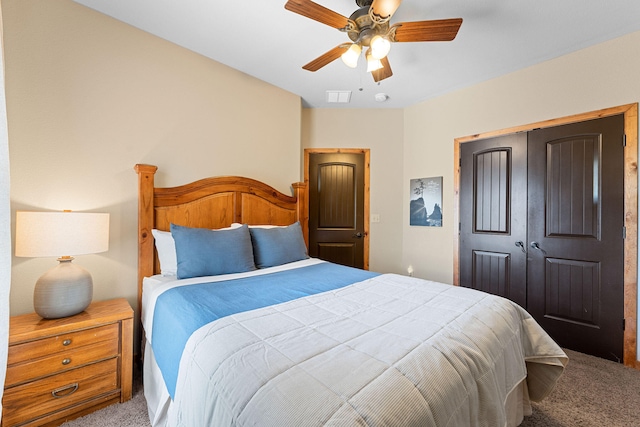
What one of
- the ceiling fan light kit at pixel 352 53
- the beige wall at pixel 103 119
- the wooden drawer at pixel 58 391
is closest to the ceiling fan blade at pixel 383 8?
the ceiling fan light kit at pixel 352 53

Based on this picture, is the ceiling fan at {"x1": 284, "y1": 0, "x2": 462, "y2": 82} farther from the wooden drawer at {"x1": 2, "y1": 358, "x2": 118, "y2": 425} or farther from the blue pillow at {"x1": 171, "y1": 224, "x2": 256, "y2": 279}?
the wooden drawer at {"x1": 2, "y1": 358, "x2": 118, "y2": 425}

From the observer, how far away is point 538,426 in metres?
1.62

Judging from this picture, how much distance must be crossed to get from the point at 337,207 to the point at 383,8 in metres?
2.52

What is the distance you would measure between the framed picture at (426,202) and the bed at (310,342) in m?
1.77

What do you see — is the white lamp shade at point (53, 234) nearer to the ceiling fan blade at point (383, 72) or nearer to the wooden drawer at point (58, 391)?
the wooden drawer at point (58, 391)

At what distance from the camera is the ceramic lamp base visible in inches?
64.4

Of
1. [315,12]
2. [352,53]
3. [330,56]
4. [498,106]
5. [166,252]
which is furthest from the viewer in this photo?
[498,106]

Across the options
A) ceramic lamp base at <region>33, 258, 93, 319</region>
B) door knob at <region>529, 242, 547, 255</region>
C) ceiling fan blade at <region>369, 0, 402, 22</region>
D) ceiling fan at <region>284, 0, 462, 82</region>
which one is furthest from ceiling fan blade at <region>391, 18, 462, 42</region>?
ceramic lamp base at <region>33, 258, 93, 319</region>

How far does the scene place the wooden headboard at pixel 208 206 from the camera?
2248 millimetres

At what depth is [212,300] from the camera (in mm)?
1529

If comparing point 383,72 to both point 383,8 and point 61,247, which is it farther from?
point 61,247

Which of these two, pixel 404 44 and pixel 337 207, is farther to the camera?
pixel 337 207

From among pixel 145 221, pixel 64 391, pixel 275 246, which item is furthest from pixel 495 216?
pixel 64 391

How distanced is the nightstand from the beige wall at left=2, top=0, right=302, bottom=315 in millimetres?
481
